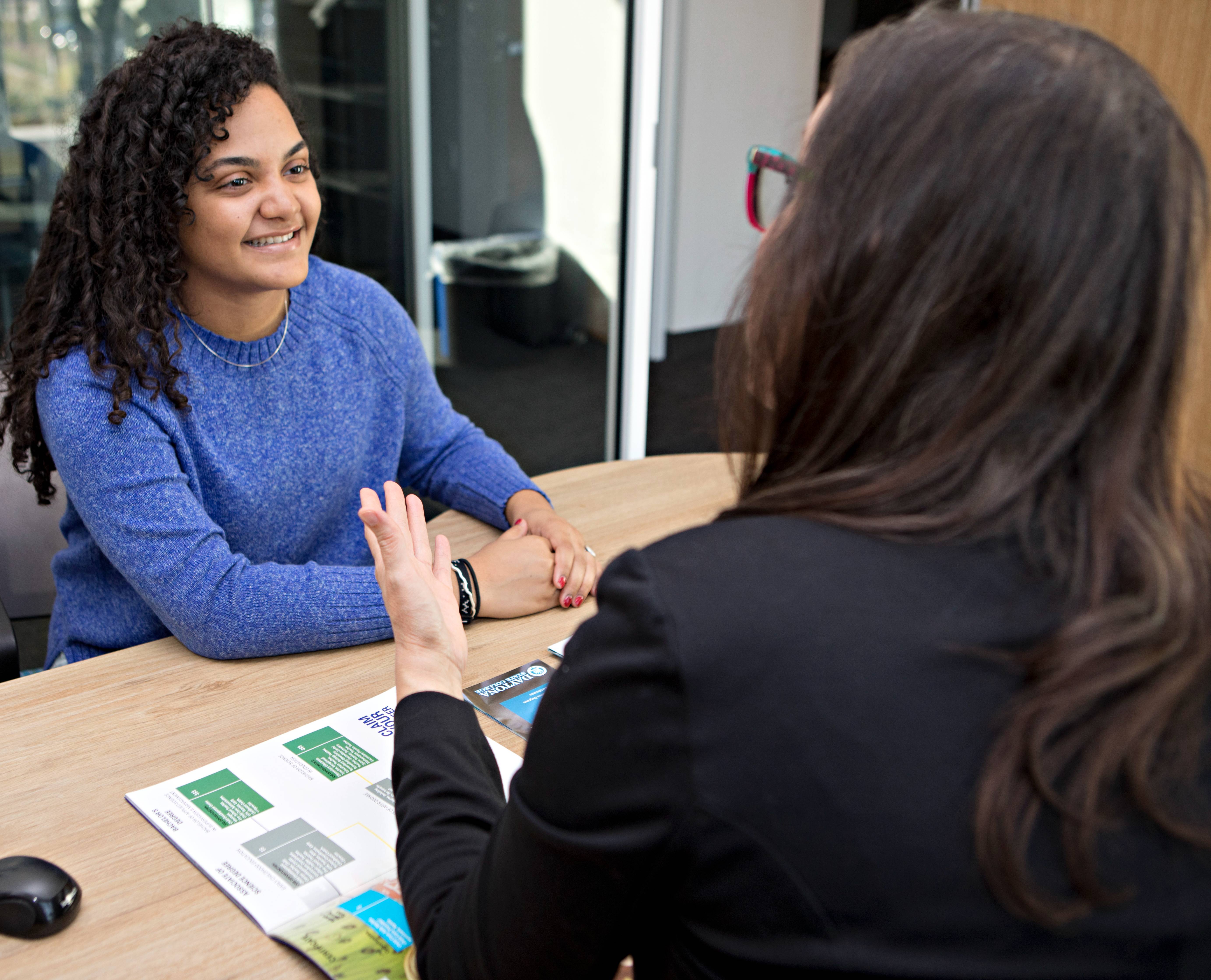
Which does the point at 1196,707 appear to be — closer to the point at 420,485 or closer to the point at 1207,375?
the point at 420,485

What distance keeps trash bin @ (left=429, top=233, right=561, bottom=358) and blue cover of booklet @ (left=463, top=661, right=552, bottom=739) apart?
2.64m

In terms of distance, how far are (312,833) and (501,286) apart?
3074 mm

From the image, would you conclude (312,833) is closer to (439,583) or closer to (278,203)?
(439,583)

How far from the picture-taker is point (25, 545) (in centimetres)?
169

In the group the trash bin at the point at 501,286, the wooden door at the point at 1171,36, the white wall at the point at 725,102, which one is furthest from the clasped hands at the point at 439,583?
the white wall at the point at 725,102

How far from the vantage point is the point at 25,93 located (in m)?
2.82

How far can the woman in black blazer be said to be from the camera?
542mm

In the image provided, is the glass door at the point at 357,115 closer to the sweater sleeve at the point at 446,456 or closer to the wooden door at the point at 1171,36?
the sweater sleeve at the point at 446,456

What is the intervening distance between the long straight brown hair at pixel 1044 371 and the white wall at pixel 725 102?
12.2 ft

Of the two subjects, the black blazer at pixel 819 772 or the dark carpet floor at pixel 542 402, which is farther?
the dark carpet floor at pixel 542 402

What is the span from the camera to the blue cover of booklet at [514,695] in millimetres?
1119

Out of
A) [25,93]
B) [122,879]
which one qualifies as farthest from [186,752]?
[25,93]

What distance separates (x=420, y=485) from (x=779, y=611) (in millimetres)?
1307

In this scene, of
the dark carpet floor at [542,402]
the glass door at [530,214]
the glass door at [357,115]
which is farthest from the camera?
the dark carpet floor at [542,402]
